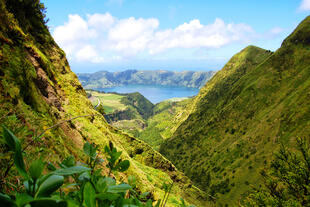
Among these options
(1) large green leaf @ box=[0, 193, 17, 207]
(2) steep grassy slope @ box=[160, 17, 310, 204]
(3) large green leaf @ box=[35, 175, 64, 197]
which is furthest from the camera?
(2) steep grassy slope @ box=[160, 17, 310, 204]

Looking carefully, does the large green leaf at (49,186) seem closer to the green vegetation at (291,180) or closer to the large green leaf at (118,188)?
the large green leaf at (118,188)

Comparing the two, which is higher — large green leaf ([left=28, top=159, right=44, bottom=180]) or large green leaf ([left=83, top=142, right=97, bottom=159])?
large green leaf ([left=28, top=159, right=44, bottom=180])

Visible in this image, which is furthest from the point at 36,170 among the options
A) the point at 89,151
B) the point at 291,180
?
the point at 291,180

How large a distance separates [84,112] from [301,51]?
557 ft

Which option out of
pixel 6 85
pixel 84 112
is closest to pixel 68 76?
pixel 84 112

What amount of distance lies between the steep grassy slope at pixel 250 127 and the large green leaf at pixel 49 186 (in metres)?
109

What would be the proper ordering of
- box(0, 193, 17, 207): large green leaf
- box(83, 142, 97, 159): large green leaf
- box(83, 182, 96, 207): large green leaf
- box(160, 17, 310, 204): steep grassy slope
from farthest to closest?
box(160, 17, 310, 204): steep grassy slope, box(83, 142, 97, 159): large green leaf, box(83, 182, 96, 207): large green leaf, box(0, 193, 17, 207): large green leaf

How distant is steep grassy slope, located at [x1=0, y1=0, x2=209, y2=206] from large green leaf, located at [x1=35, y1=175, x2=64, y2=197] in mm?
498

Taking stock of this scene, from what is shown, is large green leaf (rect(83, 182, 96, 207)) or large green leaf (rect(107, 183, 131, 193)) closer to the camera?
large green leaf (rect(83, 182, 96, 207))

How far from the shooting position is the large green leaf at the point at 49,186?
0.91 metres

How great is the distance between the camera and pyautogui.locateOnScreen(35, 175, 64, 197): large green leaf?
2.98ft

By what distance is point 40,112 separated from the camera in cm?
799

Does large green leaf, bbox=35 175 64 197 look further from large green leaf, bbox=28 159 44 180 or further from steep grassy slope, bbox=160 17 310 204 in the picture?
steep grassy slope, bbox=160 17 310 204

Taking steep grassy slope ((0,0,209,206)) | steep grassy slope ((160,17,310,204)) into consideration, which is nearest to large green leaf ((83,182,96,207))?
steep grassy slope ((0,0,209,206))
